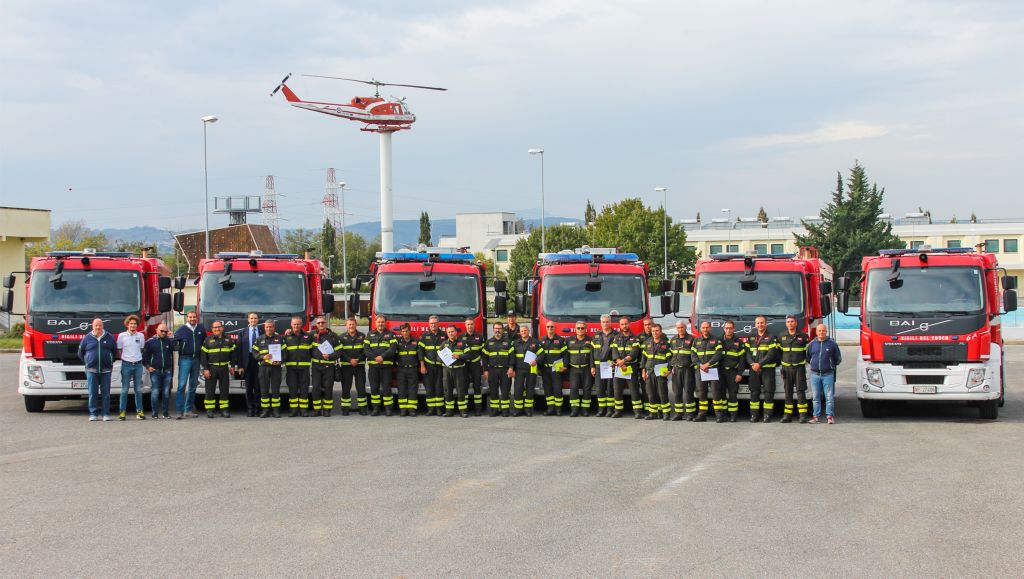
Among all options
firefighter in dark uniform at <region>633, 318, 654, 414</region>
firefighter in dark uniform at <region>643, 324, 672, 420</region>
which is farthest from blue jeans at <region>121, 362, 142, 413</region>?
firefighter in dark uniform at <region>643, 324, 672, 420</region>

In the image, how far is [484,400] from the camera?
18.2 metres

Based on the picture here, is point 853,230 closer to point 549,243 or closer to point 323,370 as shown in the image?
point 549,243

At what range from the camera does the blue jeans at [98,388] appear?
16.0 m

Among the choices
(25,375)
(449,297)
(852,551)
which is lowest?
(852,551)

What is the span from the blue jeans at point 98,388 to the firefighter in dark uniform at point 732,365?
30.7ft

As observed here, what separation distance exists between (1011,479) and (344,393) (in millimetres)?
10662

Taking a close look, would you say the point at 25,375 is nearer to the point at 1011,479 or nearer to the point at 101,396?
the point at 101,396

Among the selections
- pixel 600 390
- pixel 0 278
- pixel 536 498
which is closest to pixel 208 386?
pixel 600 390

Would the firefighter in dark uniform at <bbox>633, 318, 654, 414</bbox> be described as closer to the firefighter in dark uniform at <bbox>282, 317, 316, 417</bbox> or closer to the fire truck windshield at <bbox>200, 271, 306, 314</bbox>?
the firefighter in dark uniform at <bbox>282, 317, 316, 417</bbox>

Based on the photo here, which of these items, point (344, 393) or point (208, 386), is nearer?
point (208, 386)

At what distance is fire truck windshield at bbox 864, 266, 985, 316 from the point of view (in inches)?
624

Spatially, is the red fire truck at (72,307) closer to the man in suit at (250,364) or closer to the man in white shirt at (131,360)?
the man in white shirt at (131,360)

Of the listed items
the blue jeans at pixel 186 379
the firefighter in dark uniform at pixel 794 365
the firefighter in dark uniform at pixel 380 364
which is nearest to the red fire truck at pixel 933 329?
the firefighter in dark uniform at pixel 794 365

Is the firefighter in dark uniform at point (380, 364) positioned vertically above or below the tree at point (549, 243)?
below
